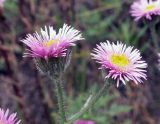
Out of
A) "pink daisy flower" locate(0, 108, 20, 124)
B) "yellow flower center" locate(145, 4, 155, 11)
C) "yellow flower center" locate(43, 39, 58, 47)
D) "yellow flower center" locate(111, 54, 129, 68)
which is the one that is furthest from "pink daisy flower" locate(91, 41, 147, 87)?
"yellow flower center" locate(145, 4, 155, 11)

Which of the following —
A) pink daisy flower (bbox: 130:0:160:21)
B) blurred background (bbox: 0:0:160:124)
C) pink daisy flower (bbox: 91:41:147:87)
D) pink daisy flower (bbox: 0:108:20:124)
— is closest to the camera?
pink daisy flower (bbox: 0:108:20:124)

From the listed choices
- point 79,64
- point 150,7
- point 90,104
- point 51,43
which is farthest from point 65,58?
point 79,64

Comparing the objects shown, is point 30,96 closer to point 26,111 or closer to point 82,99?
point 26,111

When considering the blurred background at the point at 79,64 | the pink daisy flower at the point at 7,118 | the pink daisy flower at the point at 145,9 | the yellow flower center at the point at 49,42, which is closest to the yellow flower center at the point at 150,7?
the pink daisy flower at the point at 145,9

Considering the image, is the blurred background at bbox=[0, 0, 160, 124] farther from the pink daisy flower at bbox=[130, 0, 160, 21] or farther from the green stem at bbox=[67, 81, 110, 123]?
the green stem at bbox=[67, 81, 110, 123]

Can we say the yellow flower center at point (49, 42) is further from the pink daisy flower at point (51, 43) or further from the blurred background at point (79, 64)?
the blurred background at point (79, 64)

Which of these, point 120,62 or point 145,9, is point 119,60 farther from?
point 145,9

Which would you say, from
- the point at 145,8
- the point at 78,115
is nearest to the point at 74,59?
the point at 145,8
